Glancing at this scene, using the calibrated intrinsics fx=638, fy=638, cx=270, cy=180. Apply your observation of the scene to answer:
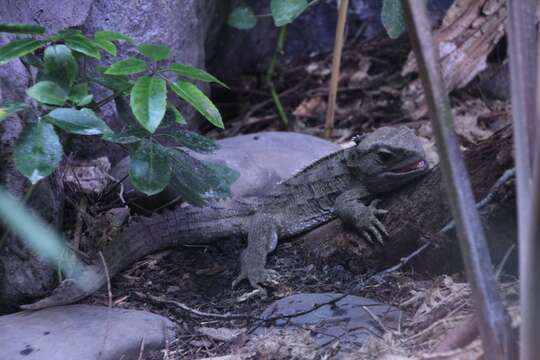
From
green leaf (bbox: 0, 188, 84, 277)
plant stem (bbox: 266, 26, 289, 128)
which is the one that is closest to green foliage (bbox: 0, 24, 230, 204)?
green leaf (bbox: 0, 188, 84, 277)

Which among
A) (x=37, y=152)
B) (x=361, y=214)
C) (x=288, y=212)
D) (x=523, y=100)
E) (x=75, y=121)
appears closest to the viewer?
(x=523, y=100)

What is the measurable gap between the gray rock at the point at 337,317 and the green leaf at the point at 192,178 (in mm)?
727

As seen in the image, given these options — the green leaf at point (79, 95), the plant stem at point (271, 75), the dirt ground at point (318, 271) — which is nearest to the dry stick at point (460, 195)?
the dirt ground at point (318, 271)

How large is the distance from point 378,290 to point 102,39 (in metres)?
1.87

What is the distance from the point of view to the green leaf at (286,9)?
425 centimetres

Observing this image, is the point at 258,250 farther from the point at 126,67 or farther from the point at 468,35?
the point at 468,35

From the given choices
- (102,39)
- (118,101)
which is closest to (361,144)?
(118,101)

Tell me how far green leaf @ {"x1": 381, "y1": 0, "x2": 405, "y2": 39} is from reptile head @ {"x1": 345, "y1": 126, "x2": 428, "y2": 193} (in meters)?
0.65

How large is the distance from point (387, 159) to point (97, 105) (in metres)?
1.84

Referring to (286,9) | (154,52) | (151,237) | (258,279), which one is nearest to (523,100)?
(154,52)

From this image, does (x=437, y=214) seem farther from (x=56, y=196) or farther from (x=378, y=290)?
(x=56, y=196)

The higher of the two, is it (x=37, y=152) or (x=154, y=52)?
(x=154, y=52)

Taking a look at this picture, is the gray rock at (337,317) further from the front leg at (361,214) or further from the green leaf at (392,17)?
the green leaf at (392,17)

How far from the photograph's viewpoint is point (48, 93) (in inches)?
112
